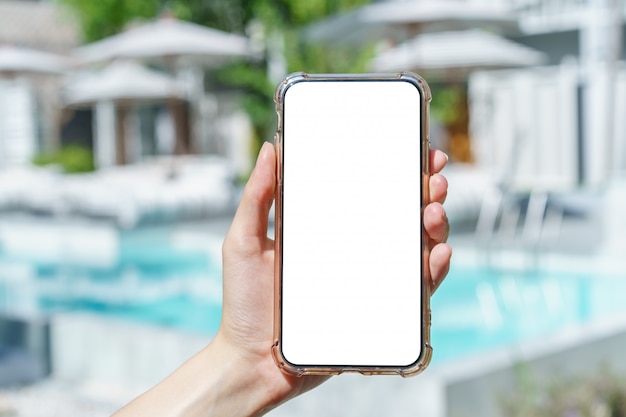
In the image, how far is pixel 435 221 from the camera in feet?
5.08

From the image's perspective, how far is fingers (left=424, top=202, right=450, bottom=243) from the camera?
1.55 metres

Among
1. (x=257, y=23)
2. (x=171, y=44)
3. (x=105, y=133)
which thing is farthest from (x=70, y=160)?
(x=171, y=44)

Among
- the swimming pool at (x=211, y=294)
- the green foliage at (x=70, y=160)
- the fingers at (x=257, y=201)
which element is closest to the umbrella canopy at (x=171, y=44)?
the swimming pool at (x=211, y=294)

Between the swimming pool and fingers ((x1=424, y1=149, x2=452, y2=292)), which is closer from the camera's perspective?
fingers ((x1=424, y1=149, x2=452, y2=292))

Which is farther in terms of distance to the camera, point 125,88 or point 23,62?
point 23,62

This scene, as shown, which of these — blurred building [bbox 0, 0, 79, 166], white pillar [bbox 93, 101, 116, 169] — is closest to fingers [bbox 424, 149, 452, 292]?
white pillar [bbox 93, 101, 116, 169]

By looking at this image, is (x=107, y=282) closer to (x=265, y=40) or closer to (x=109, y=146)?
(x=265, y=40)

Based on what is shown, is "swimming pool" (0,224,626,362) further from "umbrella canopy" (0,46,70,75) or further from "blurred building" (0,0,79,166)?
"blurred building" (0,0,79,166)

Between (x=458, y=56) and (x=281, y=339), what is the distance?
11024 millimetres

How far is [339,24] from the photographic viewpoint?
12289 mm

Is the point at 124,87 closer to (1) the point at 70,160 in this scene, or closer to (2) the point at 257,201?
(1) the point at 70,160

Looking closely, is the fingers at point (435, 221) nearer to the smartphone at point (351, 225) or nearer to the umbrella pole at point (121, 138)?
the smartphone at point (351, 225)

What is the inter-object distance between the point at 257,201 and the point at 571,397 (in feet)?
9.00

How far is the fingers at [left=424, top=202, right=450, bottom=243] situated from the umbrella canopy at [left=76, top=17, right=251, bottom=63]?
13406mm
